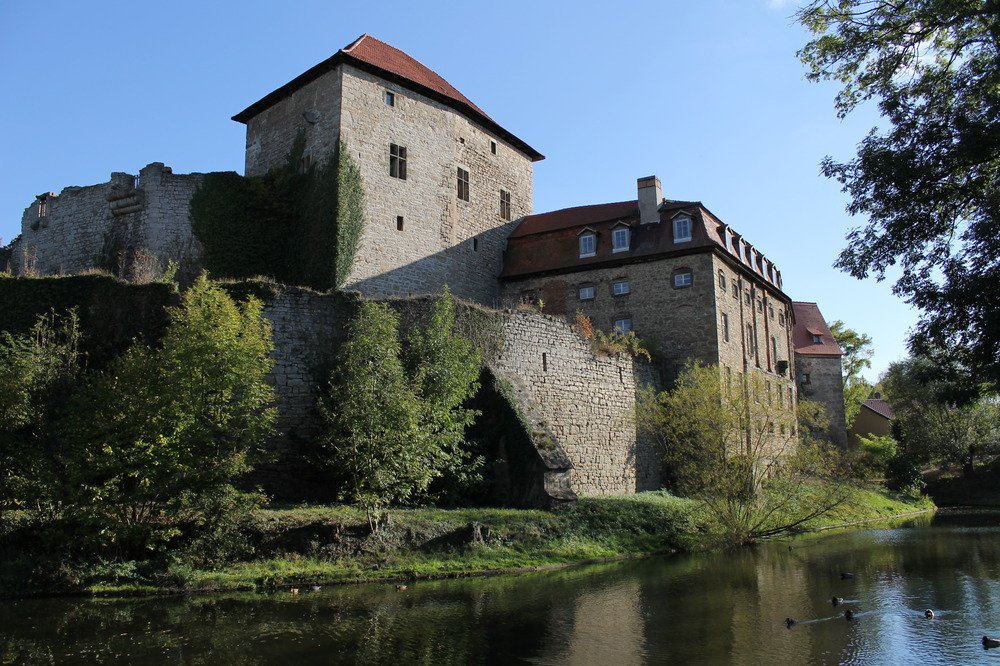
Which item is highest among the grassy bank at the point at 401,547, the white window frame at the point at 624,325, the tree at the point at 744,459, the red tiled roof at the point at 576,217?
the red tiled roof at the point at 576,217

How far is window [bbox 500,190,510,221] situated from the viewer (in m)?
37.0

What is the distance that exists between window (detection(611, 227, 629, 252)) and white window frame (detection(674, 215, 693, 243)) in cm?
221

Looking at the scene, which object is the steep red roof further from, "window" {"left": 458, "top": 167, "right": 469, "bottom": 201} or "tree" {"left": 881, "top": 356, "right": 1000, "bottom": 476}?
"window" {"left": 458, "top": 167, "right": 469, "bottom": 201}

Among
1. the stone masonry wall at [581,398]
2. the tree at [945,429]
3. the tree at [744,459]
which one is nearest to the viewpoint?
the tree at [744,459]

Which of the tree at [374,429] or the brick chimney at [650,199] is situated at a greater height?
the brick chimney at [650,199]

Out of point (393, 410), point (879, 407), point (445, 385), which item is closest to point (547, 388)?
point (445, 385)

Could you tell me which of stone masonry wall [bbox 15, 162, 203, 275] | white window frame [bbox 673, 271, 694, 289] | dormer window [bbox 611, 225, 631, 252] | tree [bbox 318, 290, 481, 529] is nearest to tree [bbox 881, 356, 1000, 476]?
white window frame [bbox 673, 271, 694, 289]

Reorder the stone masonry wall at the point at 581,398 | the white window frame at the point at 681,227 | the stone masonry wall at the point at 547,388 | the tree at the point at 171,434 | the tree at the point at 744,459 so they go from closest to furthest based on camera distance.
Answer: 1. the tree at the point at 171,434
2. the stone masonry wall at the point at 547,388
3. the tree at the point at 744,459
4. the stone masonry wall at the point at 581,398
5. the white window frame at the point at 681,227

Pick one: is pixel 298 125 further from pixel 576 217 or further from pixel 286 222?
pixel 576 217

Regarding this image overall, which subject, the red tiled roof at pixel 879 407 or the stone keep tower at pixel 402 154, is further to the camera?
the red tiled roof at pixel 879 407

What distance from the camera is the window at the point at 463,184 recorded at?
34.1 metres

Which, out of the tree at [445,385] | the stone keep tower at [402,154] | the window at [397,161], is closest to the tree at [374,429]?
the tree at [445,385]

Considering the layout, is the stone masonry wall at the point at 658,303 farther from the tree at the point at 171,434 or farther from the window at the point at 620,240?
the tree at the point at 171,434

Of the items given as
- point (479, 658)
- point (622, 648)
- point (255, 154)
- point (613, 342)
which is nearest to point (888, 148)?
point (622, 648)
